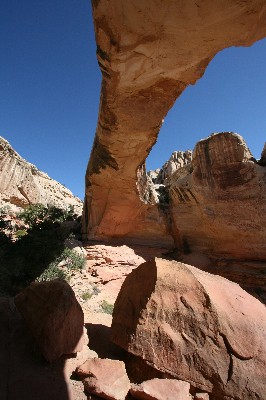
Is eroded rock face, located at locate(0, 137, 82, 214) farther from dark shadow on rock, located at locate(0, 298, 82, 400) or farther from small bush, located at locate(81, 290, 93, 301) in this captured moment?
dark shadow on rock, located at locate(0, 298, 82, 400)

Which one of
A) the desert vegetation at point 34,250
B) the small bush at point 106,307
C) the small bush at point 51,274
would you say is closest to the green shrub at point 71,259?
the desert vegetation at point 34,250

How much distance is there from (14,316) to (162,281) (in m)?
2.88

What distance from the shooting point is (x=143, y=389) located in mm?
3459

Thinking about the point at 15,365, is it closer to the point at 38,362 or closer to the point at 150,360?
the point at 38,362

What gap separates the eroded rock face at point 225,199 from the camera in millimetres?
14211

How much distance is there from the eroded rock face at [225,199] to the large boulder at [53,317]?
12.0 m

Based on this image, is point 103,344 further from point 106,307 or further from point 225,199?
point 225,199

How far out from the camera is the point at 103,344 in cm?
495

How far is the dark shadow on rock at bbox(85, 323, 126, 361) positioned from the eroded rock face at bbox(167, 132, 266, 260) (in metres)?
11.1

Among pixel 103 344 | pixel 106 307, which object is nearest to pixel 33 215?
pixel 106 307

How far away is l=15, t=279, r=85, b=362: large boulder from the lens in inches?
151

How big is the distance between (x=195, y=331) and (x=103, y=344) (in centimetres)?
198

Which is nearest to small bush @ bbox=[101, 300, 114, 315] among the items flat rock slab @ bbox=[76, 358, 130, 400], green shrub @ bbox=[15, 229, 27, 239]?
flat rock slab @ bbox=[76, 358, 130, 400]

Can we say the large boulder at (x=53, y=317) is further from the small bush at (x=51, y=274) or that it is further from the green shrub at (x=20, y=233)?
the green shrub at (x=20, y=233)
